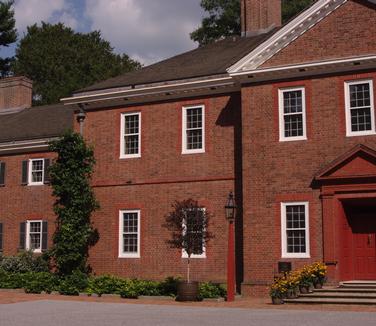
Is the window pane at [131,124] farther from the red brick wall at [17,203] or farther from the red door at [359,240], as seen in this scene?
the red door at [359,240]

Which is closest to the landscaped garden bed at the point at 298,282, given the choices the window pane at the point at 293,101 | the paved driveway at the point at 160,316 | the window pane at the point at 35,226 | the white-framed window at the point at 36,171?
the paved driveway at the point at 160,316

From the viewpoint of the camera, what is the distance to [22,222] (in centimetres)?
2831

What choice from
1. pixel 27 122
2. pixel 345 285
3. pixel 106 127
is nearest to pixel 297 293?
pixel 345 285

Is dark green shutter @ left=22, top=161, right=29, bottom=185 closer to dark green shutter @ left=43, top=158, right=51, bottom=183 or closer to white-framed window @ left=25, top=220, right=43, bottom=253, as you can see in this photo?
dark green shutter @ left=43, top=158, right=51, bottom=183

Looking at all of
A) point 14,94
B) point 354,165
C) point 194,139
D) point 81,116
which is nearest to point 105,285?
point 194,139

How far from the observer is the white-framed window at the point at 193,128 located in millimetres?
23781

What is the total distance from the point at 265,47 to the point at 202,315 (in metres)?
9.80

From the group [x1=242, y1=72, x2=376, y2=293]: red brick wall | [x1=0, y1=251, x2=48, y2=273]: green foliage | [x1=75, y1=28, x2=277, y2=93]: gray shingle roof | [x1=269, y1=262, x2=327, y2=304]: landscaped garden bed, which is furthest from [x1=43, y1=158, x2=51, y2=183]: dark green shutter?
[x1=269, y1=262, x2=327, y2=304]: landscaped garden bed

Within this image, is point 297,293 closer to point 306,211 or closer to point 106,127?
point 306,211

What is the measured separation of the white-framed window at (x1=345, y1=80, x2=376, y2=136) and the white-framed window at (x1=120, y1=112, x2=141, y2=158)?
8.38 metres

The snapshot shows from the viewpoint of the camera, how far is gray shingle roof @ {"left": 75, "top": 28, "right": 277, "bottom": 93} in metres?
24.6

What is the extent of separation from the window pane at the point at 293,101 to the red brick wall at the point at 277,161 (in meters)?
0.30

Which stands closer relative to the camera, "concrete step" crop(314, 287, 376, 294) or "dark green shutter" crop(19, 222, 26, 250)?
"concrete step" crop(314, 287, 376, 294)

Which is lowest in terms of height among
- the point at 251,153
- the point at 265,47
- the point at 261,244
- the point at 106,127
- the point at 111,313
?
the point at 111,313
